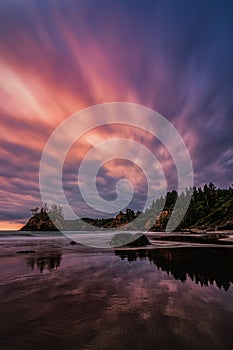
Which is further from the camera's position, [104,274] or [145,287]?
[104,274]

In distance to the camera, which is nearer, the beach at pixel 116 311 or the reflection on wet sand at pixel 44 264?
the beach at pixel 116 311

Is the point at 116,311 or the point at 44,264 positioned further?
the point at 44,264

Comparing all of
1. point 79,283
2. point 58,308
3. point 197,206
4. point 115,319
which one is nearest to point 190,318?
point 115,319

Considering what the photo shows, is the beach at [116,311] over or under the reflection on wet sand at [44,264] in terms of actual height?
under

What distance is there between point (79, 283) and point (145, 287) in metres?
2.90

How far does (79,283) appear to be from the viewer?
902cm

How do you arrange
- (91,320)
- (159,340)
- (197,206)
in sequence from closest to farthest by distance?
(159,340), (91,320), (197,206)

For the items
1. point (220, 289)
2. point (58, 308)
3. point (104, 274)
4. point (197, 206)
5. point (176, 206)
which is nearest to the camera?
point (58, 308)

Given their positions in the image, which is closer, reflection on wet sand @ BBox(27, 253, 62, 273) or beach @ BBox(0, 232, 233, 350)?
beach @ BBox(0, 232, 233, 350)

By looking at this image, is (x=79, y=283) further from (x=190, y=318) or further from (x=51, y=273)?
(x=190, y=318)

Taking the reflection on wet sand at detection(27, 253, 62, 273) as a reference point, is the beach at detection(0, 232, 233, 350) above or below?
below

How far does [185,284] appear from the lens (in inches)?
341

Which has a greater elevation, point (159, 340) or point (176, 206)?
point (176, 206)

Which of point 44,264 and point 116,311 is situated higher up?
point 44,264
